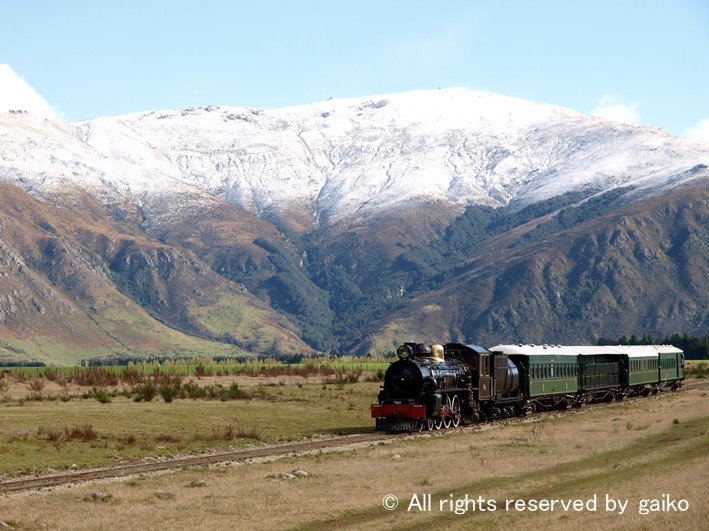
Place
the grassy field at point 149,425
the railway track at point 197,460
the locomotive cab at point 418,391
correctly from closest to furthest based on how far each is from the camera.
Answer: the railway track at point 197,460, the grassy field at point 149,425, the locomotive cab at point 418,391

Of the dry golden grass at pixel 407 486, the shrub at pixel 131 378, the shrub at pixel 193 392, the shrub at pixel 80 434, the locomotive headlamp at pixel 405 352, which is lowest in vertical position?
the dry golden grass at pixel 407 486

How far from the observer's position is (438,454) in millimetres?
41531

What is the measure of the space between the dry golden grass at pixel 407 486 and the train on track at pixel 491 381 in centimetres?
389

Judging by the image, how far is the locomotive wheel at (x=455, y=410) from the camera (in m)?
54.8

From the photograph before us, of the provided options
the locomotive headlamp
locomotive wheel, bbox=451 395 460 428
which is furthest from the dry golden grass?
locomotive wheel, bbox=451 395 460 428

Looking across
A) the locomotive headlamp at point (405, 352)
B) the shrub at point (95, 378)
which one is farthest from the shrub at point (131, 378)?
the locomotive headlamp at point (405, 352)

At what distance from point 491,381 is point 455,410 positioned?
3.53m

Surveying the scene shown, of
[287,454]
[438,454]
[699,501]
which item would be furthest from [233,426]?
[699,501]

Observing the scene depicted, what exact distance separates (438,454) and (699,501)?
16.4 m

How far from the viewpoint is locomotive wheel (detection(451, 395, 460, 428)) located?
5475 cm

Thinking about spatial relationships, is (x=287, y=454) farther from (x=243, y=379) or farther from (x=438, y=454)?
(x=243, y=379)

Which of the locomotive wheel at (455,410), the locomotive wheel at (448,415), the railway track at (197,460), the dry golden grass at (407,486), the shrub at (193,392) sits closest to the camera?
the dry golden grass at (407,486)

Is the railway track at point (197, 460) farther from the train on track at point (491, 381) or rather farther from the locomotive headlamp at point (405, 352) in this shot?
the locomotive headlamp at point (405, 352)

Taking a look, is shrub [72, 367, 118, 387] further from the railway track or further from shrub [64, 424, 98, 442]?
the railway track
